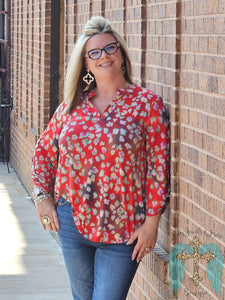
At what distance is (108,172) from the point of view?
415 centimetres

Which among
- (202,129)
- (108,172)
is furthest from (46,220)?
(202,129)

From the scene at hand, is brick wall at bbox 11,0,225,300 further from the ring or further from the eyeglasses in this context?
the ring

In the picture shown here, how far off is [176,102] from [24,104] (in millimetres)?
8285

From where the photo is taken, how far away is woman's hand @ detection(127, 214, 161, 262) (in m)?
4.13

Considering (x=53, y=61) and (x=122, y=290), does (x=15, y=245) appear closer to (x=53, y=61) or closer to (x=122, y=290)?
(x=53, y=61)

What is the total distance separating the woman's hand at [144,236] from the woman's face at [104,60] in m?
0.79

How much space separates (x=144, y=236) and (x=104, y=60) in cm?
93

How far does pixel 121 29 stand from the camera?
5.80 meters

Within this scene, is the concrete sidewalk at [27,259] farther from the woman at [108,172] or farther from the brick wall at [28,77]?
the woman at [108,172]

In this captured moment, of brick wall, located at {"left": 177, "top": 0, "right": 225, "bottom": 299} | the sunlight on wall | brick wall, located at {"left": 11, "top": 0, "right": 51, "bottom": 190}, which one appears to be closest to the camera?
brick wall, located at {"left": 177, "top": 0, "right": 225, "bottom": 299}

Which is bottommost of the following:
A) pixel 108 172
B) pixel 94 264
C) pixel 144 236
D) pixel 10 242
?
pixel 10 242

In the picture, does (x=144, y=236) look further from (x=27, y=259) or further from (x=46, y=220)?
(x=27, y=259)

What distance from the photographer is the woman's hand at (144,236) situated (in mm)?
4133

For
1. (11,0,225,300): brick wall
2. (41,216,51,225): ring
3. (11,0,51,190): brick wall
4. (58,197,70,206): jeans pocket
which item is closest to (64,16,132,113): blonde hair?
(11,0,225,300): brick wall
